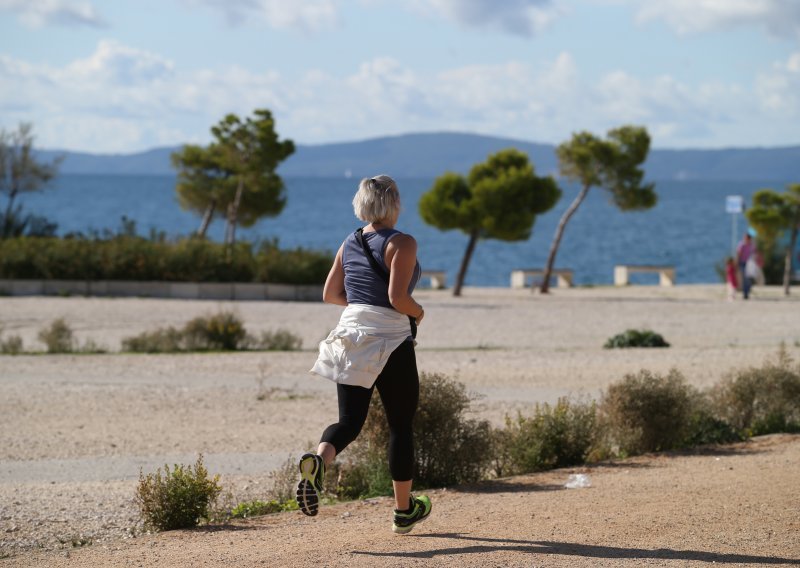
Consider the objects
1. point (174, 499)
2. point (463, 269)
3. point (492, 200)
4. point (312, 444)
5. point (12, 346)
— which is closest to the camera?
point (174, 499)

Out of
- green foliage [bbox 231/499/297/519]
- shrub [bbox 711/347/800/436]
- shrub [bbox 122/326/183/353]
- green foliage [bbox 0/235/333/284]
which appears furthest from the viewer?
green foliage [bbox 0/235/333/284]

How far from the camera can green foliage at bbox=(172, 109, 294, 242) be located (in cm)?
3081

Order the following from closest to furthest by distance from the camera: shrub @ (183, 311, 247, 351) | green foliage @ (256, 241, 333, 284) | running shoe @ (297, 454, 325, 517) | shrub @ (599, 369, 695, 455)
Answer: running shoe @ (297, 454, 325, 517) → shrub @ (599, 369, 695, 455) → shrub @ (183, 311, 247, 351) → green foliage @ (256, 241, 333, 284)

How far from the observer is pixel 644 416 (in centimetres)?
901

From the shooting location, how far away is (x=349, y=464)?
25.9ft

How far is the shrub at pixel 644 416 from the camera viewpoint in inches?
→ 354

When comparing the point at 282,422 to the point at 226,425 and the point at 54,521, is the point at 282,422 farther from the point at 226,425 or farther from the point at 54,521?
the point at 54,521

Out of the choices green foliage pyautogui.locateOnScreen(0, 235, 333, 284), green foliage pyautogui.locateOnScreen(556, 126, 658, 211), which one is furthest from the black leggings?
green foliage pyautogui.locateOnScreen(556, 126, 658, 211)

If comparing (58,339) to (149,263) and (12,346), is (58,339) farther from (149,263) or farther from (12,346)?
(149,263)

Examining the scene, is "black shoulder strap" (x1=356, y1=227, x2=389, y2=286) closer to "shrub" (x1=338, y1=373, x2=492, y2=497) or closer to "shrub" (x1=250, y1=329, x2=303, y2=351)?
"shrub" (x1=338, y1=373, x2=492, y2=497)

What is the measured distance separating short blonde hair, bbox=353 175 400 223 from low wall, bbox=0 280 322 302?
2006 cm

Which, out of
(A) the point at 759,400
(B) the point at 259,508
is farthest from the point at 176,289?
(B) the point at 259,508

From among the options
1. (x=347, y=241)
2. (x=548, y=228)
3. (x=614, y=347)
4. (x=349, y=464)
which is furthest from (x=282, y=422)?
(x=548, y=228)

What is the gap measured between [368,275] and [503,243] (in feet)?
331
